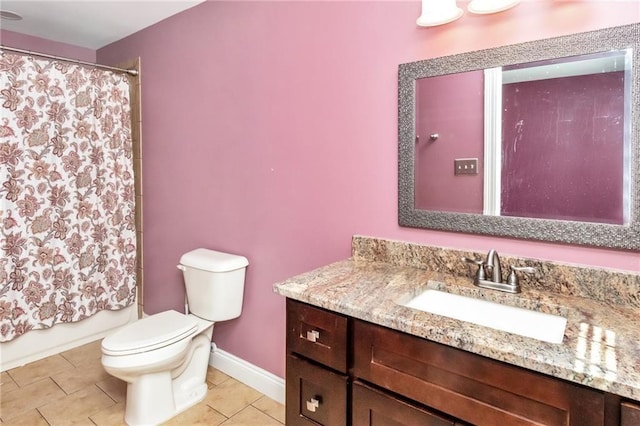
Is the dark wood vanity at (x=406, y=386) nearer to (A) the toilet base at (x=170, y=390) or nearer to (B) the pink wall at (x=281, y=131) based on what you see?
(B) the pink wall at (x=281, y=131)

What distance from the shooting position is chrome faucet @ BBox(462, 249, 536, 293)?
1.25 meters

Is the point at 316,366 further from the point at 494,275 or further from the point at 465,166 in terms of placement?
the point at 465,166

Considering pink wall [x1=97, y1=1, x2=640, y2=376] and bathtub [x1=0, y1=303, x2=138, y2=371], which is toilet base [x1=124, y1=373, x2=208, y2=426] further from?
bathtub [x1=0, y1=303, x2=138, y2=371]

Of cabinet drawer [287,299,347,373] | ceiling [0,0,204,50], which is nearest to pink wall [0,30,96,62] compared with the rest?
ceiling [0,0,204,50]

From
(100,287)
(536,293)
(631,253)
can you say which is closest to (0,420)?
(100,287)

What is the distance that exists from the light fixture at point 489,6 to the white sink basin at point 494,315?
981mm

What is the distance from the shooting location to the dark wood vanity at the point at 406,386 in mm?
807

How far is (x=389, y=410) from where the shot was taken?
3.48ft

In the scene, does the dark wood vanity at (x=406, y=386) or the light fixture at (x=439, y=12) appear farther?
the light fixture at (x=439, y=12)

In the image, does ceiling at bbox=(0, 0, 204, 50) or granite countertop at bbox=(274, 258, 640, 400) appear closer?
granite countertop at bbox=(274, 258, 640, 400)

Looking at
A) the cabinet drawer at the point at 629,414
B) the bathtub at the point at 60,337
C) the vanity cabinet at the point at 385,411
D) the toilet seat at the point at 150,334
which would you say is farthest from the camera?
the bathtub at the point at 60,337

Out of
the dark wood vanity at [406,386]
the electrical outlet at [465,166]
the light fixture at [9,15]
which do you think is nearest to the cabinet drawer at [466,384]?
the dark wood vanity at [406,386]

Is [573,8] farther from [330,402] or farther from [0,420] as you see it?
[0,420]

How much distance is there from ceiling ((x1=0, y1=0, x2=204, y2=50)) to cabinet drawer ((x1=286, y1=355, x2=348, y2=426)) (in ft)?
7.08
